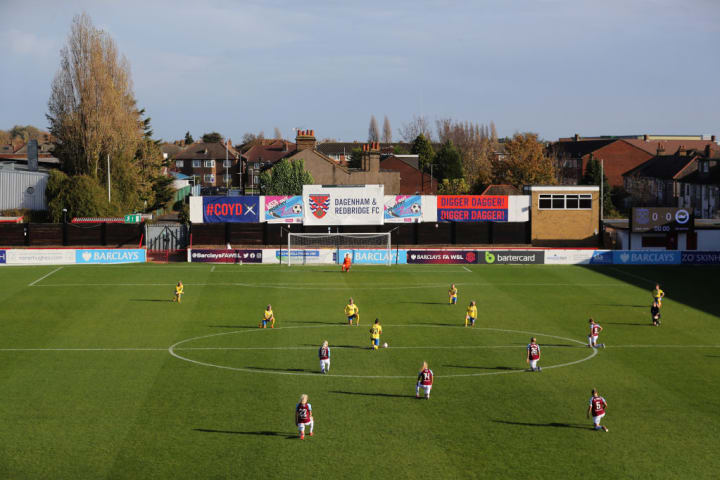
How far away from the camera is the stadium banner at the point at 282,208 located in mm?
77875

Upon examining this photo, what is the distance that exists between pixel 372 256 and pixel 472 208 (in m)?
13.6

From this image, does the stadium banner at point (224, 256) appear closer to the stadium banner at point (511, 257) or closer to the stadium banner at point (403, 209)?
the stadium banner at point (403, 209)

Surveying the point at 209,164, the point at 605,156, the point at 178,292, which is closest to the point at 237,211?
the point at 178,292

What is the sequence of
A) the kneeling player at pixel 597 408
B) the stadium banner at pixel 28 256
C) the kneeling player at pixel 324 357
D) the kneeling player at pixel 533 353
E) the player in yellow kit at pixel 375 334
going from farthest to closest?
the stadium banner at pixel 28 256
the player in yellow kit at pixel 375 334
the kneeling player at pixel 533 353
the kneeling player at pixel 324 357
the kneeling player at pixel 597 408

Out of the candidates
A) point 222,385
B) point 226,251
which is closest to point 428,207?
point 226,251

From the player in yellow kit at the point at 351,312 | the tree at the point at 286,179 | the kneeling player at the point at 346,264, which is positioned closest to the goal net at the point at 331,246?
the kneeling player at the point at 346,264

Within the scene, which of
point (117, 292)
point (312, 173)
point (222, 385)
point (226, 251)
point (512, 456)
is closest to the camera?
point (512, 456)

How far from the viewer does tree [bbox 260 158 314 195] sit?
9288cm

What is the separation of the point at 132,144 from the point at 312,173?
878 inches

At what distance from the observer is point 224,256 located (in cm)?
7206

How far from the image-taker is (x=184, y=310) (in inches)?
1938

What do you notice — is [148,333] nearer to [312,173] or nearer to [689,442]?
[689,442]

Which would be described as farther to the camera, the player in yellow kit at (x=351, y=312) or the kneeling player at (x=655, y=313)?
the kneeling player at (x=655, y=313)

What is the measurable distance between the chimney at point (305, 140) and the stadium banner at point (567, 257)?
45082 mm
